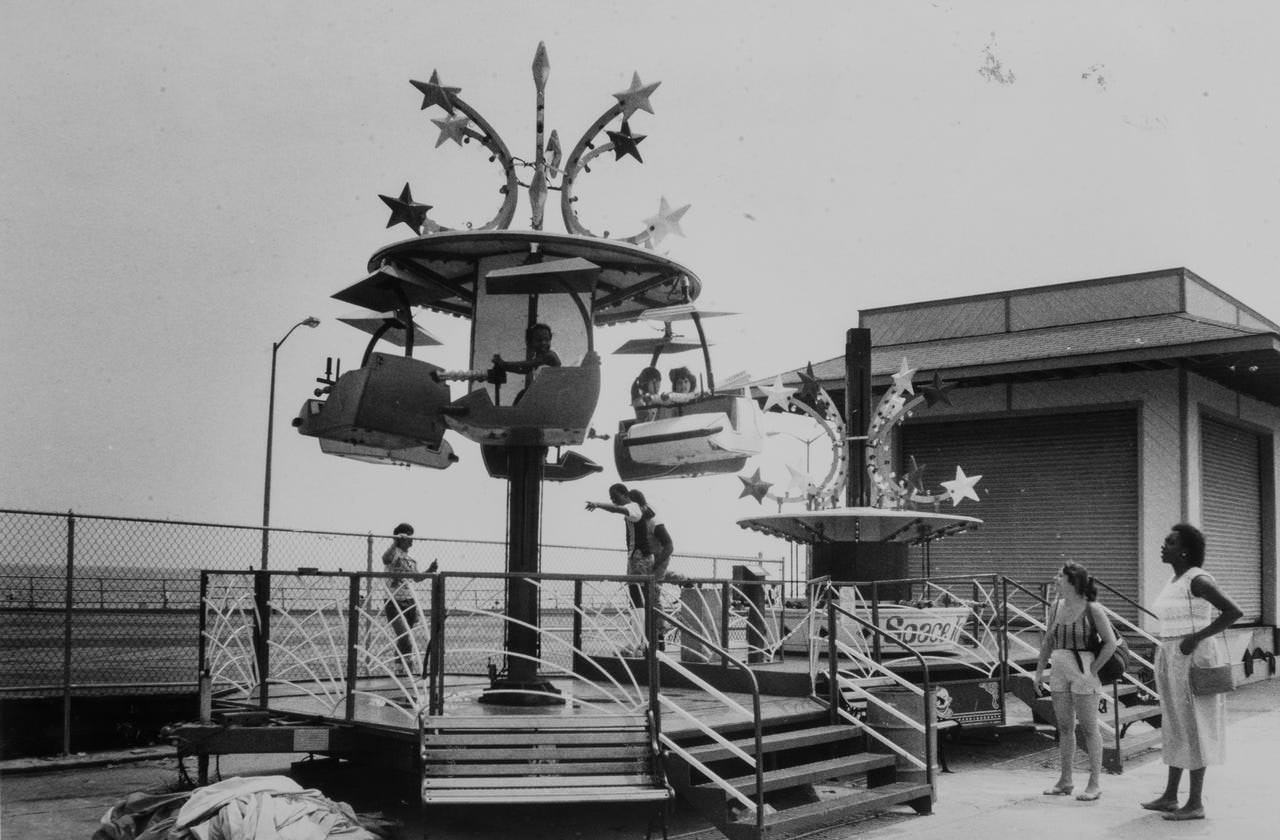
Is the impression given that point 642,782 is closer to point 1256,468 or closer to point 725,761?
point 725,761

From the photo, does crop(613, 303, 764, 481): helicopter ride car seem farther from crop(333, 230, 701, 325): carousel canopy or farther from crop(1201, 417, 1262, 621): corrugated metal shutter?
crop(1201, 417, 1262, 621): corrugated metal shutter

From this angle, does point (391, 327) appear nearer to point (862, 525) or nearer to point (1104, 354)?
point (862, 525)

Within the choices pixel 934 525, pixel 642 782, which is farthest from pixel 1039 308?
pixel 642 782

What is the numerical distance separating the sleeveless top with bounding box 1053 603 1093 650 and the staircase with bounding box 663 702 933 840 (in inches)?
63.3

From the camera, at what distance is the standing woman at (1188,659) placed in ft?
27.1

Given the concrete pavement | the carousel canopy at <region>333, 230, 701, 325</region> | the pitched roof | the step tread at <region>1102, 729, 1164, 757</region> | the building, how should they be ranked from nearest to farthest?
the concrete pavement
the carousel canopy at <region>333, 230, 701, 325</region>
the step tread at <region>1102, 729, 1164, 757</region>
the pitched roof
the building

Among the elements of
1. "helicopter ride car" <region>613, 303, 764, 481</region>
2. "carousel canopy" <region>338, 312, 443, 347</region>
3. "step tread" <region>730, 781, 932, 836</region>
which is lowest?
"step tread" <region>730, 781, 932, 836</region>

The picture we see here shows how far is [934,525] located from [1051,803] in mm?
5089

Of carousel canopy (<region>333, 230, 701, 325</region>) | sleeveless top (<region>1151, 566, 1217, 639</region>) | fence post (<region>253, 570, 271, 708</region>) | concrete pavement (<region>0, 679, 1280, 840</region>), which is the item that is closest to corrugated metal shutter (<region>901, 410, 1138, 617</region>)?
concrete pavement (<region>0, 679, 1280, 840</region>)

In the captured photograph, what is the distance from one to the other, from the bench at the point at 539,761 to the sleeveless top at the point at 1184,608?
393cm

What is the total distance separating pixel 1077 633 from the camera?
9352 millimetres

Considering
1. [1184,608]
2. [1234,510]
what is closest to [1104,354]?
[1234,510]

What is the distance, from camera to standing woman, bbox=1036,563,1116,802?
9281 mm

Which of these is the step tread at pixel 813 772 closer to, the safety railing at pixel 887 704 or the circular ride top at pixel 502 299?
the safety railing at pixel 887 704
